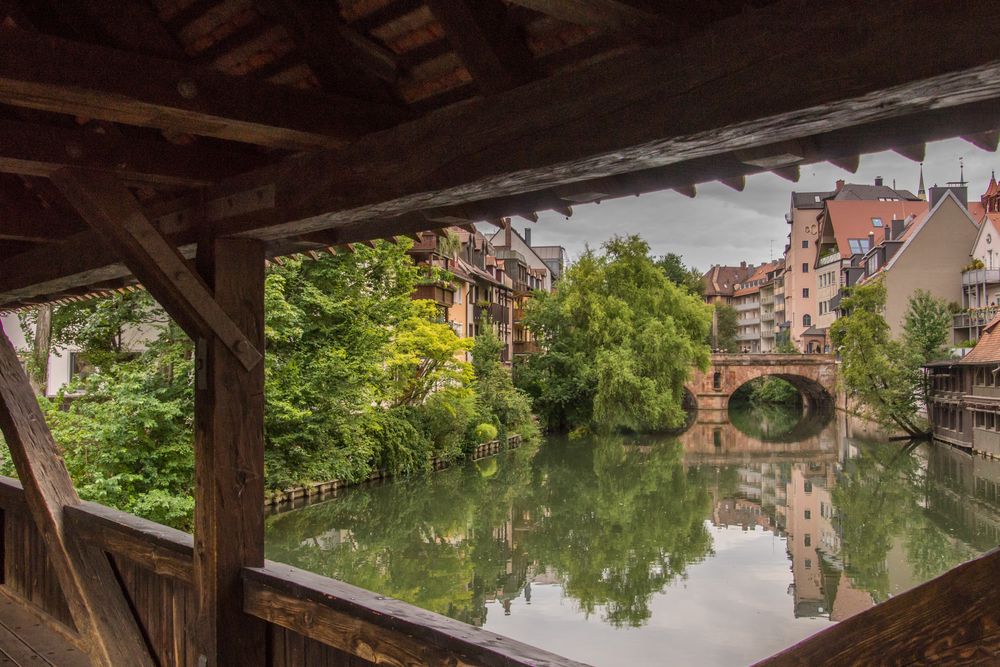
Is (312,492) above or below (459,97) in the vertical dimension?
below

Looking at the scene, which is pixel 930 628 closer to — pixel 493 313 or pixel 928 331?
pixel 928 331

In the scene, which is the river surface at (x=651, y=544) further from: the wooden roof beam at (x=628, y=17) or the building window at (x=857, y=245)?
the building window at (x=857, y=245)

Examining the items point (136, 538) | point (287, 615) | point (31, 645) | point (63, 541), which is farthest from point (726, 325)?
point (287, 615)

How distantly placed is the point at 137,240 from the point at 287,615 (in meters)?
1.17

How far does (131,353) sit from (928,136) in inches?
616

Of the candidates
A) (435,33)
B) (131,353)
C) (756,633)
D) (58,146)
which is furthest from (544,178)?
(131,353)

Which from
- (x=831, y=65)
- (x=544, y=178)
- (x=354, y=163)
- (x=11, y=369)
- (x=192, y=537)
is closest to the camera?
(x=831, y=65)

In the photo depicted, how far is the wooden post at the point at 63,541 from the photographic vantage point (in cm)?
338

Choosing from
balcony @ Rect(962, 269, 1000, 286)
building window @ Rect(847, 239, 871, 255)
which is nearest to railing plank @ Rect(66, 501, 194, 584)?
balcony @ Rect(962, 269, 1000, 286)

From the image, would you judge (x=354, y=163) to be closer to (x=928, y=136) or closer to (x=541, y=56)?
(x=541, y=56)

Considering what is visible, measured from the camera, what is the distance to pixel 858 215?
166 feet

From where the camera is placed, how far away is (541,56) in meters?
1.94

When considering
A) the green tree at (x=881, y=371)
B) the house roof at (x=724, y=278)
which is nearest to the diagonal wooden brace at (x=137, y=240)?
the green tree at (x=881, y=371)

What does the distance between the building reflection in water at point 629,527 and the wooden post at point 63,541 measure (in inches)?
285
